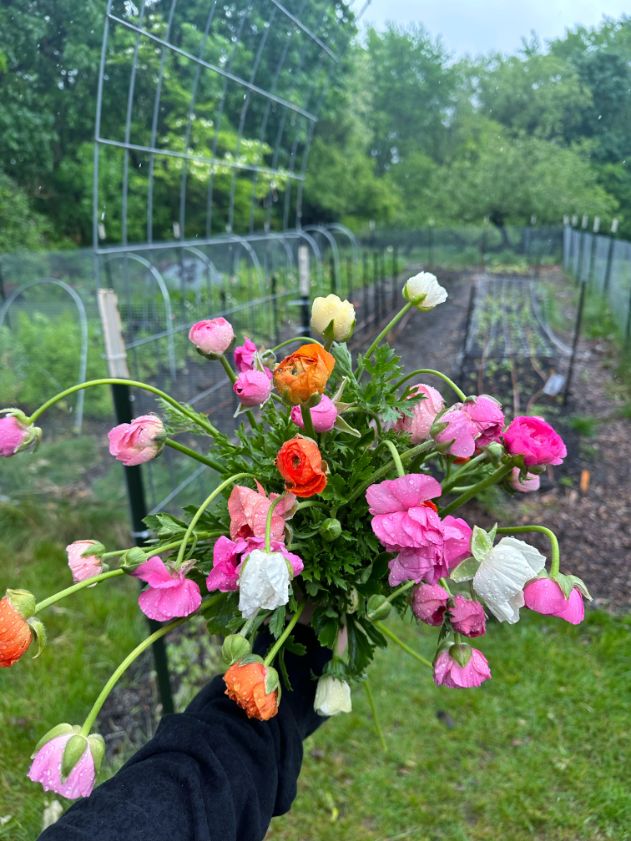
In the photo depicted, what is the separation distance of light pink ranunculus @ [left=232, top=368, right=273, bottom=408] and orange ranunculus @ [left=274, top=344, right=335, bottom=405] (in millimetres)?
99

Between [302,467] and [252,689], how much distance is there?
0.78 feet

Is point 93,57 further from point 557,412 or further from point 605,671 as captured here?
point 605,671

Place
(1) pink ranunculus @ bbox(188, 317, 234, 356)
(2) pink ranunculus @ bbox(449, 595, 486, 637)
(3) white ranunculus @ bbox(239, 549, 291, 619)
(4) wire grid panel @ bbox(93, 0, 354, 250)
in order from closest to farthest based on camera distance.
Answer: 1. (3) white ranunculus @ bbox(239, 549, 291, 619)
2. (2) pink ranunculus @ bbox(449, 595, 486, 637)
3. (1) pink ranunculus @ bbox(188, 317, 234, 356)
4. (4) wire grid panel @ bbox(93, 0, 354, 250)

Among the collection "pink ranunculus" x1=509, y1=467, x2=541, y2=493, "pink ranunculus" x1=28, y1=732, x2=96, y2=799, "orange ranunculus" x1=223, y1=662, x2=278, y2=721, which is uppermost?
"pink ranunculus" x1=509, y1=467, x2=541, y2=493

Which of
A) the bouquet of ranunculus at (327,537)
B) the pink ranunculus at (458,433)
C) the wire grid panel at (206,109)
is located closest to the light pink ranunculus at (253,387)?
the bouquet of ranunculus at (327,537)

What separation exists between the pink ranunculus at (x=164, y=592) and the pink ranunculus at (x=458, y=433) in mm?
326

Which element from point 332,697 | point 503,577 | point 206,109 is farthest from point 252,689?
point 206,109

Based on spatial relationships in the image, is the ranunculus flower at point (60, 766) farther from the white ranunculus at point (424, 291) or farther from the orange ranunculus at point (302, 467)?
the white ranunculus at point (424, 291)

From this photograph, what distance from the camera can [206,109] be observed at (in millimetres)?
3066

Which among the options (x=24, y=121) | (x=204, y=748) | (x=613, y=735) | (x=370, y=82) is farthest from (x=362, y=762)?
(x=24, y=121)

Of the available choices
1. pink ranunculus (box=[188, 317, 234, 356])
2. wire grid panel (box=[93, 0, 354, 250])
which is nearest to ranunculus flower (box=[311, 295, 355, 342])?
pink ranunculus (box=[188, 317, 234, 356])

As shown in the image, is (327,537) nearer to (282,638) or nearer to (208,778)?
(282,638)

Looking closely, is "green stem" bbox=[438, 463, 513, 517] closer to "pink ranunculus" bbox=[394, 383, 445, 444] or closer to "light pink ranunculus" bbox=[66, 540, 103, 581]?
"pink ranunculus" bbox=[394, 383, 445, 444]

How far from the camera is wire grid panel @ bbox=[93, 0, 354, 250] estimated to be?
7.52ft
